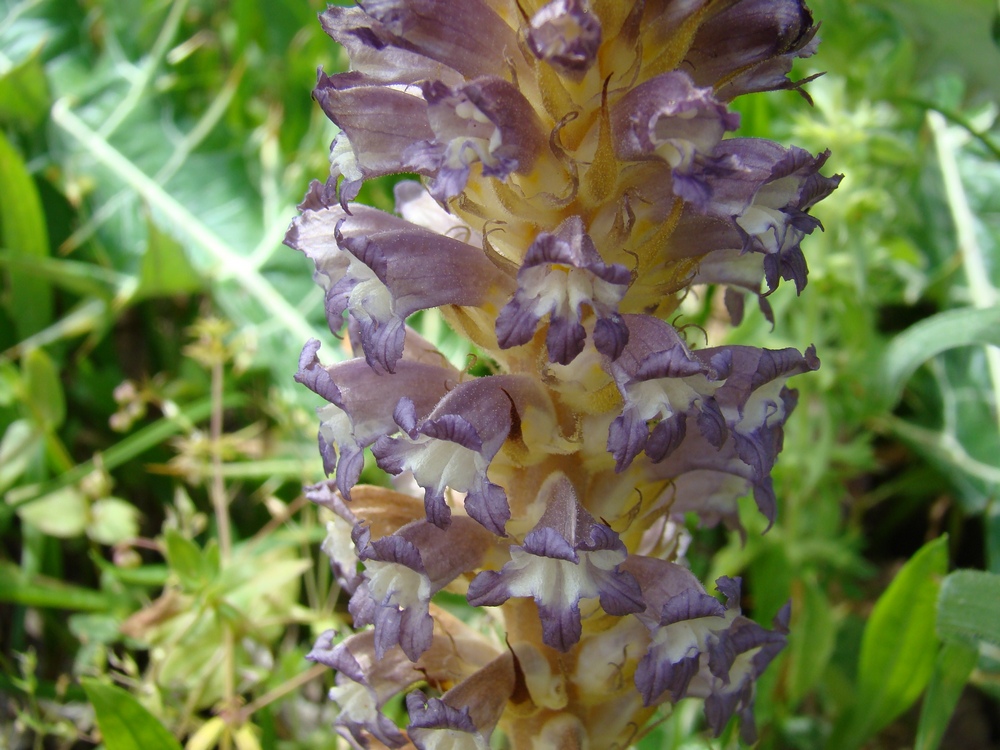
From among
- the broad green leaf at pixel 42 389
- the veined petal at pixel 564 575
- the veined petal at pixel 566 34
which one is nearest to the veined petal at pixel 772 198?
the veined petal at pixel 566 34

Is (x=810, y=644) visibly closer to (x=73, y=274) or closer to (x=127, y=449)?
(x=127, y=449)

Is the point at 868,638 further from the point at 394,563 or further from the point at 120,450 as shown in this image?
the point at 120,450

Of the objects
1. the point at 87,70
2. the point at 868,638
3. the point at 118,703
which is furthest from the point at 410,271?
the point at 87,70

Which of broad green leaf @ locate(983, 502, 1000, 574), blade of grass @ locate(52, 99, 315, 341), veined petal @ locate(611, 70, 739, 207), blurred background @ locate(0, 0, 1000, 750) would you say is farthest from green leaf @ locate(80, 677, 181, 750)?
broad green leaf @ locate(983, 502, 1000, 574)

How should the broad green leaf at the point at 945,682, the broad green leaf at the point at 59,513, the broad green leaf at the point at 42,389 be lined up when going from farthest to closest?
1. the broad green leaf at the point at 42,389
2. the broad green leaf at the point at 59,513
3. the broad green leaf at the point at 945,682

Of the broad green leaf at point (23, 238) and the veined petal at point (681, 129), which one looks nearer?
the veined petal at point (681, 129)

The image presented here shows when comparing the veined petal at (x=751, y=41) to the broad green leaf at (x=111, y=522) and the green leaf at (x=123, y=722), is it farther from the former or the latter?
the broad green leaf at (x=111, y=522)

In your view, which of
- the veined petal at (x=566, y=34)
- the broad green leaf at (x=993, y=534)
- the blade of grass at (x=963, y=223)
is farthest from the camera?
the blade of grass at (x=963, y=223)
